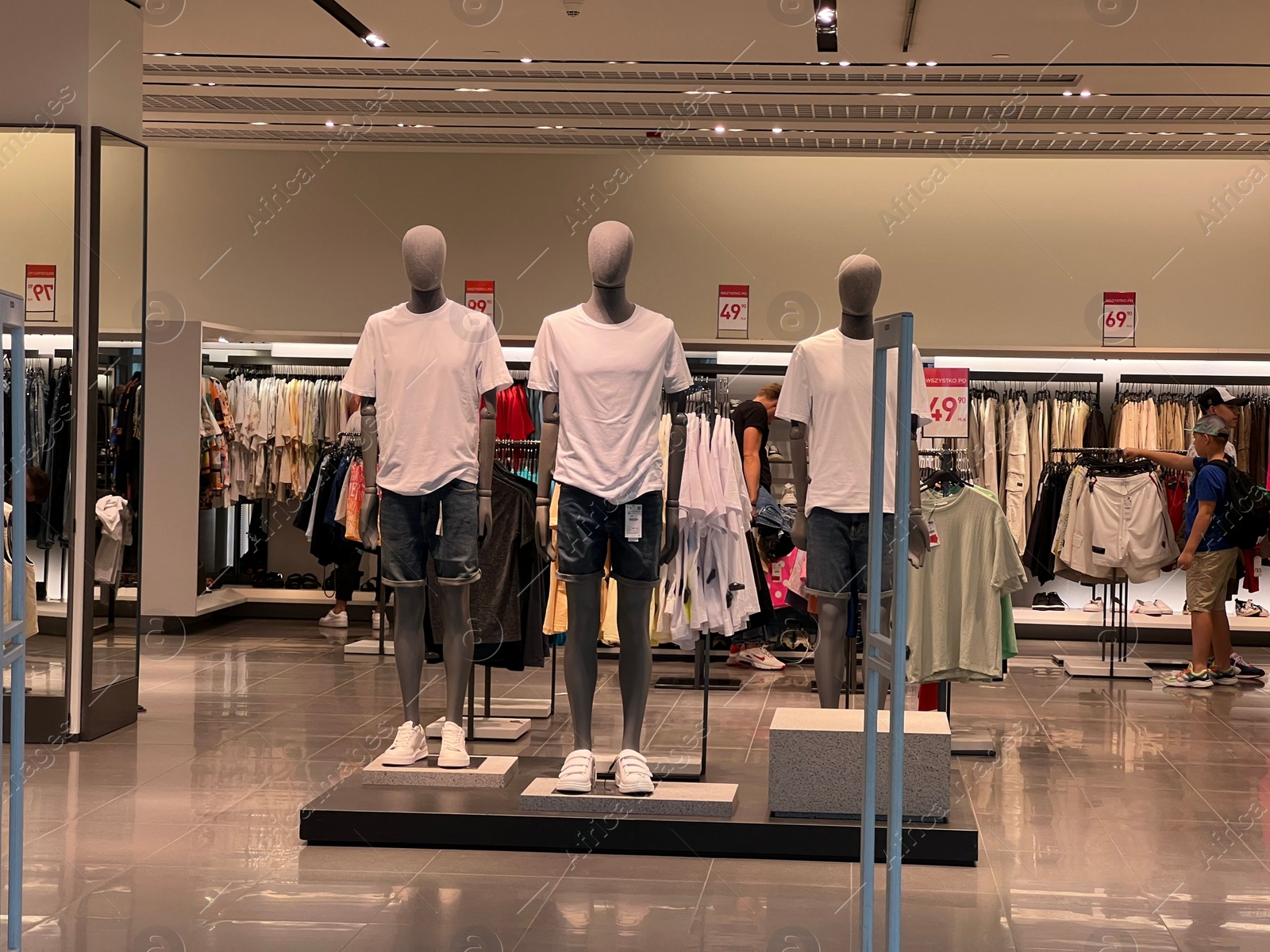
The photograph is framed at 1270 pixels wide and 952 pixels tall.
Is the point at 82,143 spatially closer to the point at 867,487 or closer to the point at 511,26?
the point at 511,26

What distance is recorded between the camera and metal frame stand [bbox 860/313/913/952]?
7.95 ft

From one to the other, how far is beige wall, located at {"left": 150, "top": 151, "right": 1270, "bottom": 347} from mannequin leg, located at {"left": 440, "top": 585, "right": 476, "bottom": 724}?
5674mm

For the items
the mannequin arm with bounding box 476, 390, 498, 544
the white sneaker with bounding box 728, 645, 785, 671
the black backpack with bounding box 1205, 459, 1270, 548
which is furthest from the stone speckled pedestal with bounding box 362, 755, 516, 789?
the black backpack with bounding box 1205, 459, 1270, 548

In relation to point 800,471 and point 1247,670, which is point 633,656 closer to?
point 800,471

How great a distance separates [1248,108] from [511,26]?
470cm

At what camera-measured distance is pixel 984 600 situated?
5590 mm

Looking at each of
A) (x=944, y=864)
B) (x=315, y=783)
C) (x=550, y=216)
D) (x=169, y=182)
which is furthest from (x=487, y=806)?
(x=169, y=182)

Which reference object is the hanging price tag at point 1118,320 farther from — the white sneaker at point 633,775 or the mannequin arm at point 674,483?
the white sneaker at point 633,775

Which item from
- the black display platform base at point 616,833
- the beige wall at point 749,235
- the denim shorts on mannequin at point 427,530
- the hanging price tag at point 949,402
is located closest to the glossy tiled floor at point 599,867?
the black display platform base at point 616,833

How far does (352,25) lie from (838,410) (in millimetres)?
3904

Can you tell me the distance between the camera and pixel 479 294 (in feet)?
32.6

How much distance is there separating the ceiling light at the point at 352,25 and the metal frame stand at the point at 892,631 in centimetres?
494

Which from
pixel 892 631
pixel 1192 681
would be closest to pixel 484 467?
pixel 892 631

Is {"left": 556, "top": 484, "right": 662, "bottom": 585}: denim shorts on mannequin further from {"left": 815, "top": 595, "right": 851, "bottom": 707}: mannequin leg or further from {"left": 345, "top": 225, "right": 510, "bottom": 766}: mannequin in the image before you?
{"left": 815, "top": 595, "right": 851, "bottom": 707}: mannequin leg
